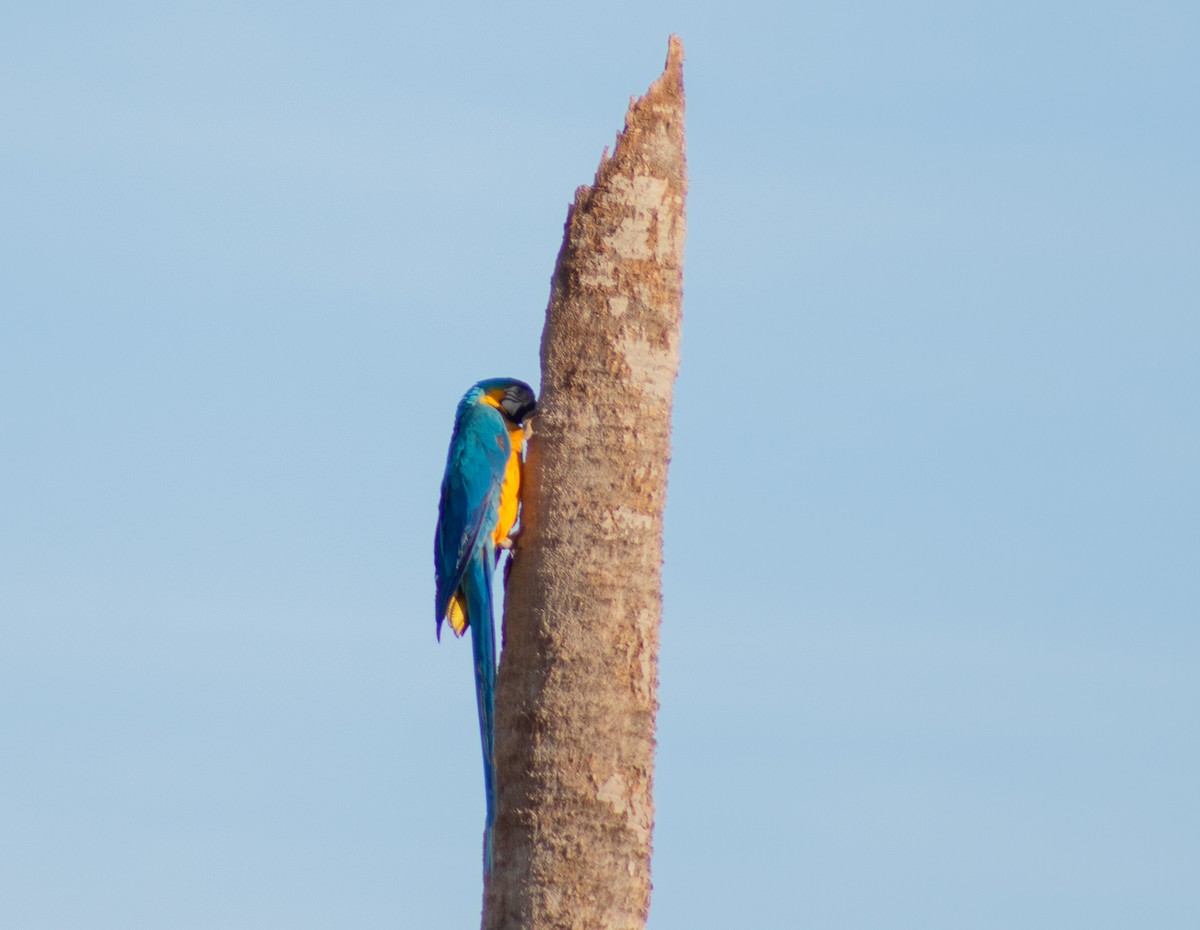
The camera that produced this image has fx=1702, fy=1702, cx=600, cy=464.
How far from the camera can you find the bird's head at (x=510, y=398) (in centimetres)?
713

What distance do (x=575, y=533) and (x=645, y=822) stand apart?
1032mm

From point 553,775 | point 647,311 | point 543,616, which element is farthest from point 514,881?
point 647,311

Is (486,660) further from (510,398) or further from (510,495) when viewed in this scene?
(510,398)

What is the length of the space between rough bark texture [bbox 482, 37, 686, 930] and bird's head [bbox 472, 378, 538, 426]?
0.84 m

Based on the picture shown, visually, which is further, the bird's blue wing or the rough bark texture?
the bird's blue wing

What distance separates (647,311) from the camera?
244 inches

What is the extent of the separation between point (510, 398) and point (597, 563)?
1.39 metres

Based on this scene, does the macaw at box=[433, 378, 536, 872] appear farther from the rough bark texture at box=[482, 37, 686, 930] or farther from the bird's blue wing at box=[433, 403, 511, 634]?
the rough bark texture at box=[482, 37, 686, 930]

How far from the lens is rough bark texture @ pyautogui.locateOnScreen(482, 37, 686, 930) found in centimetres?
578

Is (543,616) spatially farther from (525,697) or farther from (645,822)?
(645,822)

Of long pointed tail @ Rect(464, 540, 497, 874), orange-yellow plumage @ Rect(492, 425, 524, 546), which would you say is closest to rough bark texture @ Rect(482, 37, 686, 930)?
long pointed tail @ Rect(464, 540, 497, 874)

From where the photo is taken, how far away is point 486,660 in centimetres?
664

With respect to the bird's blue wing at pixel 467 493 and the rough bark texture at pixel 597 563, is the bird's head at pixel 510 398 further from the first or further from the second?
the rough bark texture at pixel 597 563

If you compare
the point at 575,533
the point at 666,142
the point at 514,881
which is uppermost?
the point at 666,142
